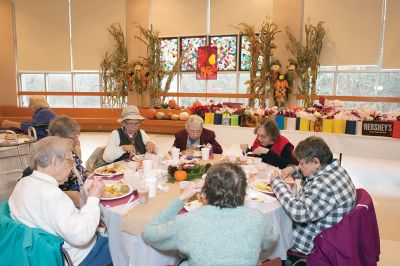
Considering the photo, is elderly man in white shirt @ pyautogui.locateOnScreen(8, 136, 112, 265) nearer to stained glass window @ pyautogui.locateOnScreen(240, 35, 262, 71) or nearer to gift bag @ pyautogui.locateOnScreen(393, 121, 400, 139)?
gift bag @ pyautogui.locateOnScreen(393, 121, 400, 139)

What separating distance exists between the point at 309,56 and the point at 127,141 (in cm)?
583

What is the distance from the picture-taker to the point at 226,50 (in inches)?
354

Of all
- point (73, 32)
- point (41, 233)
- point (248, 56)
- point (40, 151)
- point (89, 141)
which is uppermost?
point (73, 32)

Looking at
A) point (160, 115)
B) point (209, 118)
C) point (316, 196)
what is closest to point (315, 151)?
point (316, 196)

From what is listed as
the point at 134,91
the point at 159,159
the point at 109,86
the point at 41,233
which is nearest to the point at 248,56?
the point at 134,91

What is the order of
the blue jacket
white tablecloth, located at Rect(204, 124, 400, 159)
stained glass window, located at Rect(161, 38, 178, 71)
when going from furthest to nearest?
1. stained glass window, located at Rect(161, 38, 178, 71)
2. white tablecloth, located at Rect(204, 124, 400, 159)
3. the blue jacket

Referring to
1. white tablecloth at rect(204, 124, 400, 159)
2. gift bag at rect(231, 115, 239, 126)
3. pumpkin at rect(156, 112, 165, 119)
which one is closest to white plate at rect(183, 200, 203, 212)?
white tablecloth at rect(204, 124, 400, 159)

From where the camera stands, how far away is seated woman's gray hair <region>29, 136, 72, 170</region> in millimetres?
1663

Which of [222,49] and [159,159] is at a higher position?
[222,49]

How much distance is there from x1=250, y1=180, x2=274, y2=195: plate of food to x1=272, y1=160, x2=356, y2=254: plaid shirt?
5.5 inches

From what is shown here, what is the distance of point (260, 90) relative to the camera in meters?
8.17

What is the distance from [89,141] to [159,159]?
560 cm

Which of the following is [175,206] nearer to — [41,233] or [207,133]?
[41,233]

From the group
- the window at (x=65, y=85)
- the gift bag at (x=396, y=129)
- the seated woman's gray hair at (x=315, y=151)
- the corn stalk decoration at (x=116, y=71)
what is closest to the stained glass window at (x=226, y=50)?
the corn stalk decoration at (x=116, y=71)
